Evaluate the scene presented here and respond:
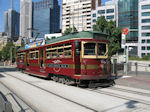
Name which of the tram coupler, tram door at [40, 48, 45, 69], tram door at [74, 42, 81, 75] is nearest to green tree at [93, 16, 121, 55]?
tram door at [40, 48, 45, 69]

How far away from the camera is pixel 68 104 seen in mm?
6867

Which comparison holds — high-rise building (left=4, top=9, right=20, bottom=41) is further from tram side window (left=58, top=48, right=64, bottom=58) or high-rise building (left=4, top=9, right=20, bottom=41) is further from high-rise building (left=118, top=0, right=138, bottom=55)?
high-rise building (left=118, top=0, right=138, bottom=55)

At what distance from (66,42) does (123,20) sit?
6903 cm

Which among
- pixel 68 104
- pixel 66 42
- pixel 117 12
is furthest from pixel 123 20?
pixel 68 104

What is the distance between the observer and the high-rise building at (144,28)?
2613 inches

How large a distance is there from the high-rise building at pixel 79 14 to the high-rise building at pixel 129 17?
26.5 meters

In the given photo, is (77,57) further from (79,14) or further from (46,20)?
(46,20)

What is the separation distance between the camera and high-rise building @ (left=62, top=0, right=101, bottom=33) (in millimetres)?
101794

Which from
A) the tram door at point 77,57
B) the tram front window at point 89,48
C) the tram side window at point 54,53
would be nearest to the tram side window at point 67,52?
the tram door at point 77,57

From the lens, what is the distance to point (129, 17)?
245ft

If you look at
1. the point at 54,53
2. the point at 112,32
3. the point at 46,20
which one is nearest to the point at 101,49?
the point at 54,53

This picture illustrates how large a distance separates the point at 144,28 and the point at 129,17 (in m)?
9.90

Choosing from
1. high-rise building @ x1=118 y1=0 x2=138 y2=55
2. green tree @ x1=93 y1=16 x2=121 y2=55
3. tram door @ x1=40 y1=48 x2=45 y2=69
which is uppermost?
high-rise building @ x1=118 y1=0 x2=138 y2=55

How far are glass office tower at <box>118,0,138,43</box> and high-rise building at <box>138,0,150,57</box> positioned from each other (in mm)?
5068
